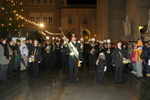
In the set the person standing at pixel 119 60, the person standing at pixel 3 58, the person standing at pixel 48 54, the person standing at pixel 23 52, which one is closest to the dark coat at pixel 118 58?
the person standing at pixel 119 60

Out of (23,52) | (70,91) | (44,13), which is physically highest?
(44,13)

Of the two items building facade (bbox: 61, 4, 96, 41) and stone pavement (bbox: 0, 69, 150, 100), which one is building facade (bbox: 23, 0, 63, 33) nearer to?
building facade (bbox: 61, 4, 96, 41)

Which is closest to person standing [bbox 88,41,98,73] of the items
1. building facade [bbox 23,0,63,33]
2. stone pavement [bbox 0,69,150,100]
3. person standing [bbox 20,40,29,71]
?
stone pavement [bbox 0,69,150,100]

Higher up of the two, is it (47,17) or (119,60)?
(47,17)

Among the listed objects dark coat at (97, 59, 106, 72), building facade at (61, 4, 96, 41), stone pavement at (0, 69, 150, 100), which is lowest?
stone pavement at (0, 69, 150, 100)

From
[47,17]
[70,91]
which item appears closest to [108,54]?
[70,91]

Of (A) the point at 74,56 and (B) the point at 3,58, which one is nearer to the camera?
(A) the point at 74,56

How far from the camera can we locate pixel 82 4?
4938cm

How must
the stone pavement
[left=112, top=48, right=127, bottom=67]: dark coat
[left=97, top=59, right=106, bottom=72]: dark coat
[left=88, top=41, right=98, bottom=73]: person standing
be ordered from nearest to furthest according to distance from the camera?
1. the stone pavement
2. [left=112, top=48, right=127, bottom=67]: dark coat
3. [left=97, top=59, right=106, bottom=72]: dark coat
4. [left=88, top=41, right=98, bottom=73]: person standing

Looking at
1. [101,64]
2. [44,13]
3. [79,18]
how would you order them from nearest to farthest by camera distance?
[101,64] → [44,13] → [79,18]

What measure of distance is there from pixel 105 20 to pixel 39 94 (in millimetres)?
26698

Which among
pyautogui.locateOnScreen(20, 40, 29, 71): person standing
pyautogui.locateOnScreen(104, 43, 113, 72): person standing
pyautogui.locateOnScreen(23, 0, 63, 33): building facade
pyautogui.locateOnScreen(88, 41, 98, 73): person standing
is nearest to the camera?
pyautogui.locateOnScreen(20, 40, 29, 71): person standing

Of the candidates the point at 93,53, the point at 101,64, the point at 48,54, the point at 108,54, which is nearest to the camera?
the point at 101,64

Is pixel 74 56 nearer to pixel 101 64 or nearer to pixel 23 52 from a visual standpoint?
pixel 101 64
